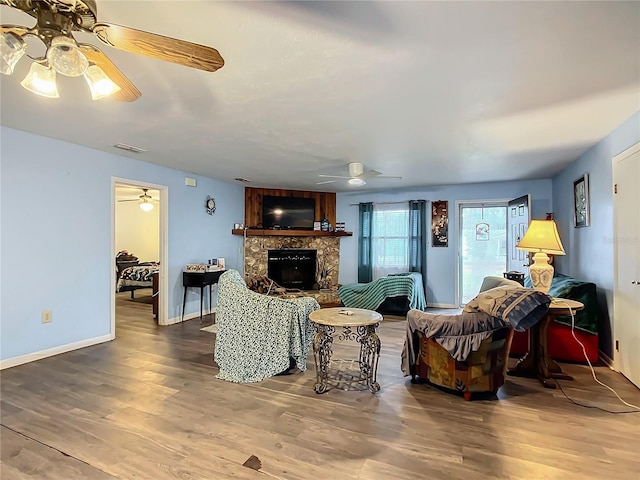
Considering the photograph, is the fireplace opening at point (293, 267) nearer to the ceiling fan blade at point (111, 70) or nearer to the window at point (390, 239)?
the window at point (390, 239)

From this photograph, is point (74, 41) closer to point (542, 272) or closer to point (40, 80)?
point (40, 80)

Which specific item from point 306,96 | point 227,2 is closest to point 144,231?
point 306,96

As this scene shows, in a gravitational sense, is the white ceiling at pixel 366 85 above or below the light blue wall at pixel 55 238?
above

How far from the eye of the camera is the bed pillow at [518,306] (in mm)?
2316

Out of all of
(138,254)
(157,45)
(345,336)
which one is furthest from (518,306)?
(138,254)

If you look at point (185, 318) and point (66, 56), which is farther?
point (185, 318)

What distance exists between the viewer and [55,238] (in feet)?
11.9

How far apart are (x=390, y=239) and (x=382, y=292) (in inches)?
68.8

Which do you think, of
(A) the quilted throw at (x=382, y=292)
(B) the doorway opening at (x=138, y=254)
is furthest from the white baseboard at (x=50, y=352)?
(A) the quilted throw at (x=382, y=292)

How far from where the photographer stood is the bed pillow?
91.2 inches

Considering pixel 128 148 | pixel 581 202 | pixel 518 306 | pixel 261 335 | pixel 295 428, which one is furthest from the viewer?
pixel 581 202

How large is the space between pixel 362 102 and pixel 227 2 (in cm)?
128

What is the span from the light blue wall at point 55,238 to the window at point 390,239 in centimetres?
416

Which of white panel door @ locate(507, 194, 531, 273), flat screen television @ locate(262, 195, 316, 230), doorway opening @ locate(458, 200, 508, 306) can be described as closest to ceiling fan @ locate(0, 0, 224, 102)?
white panel door @ locate(507, 194, 531, 273)
